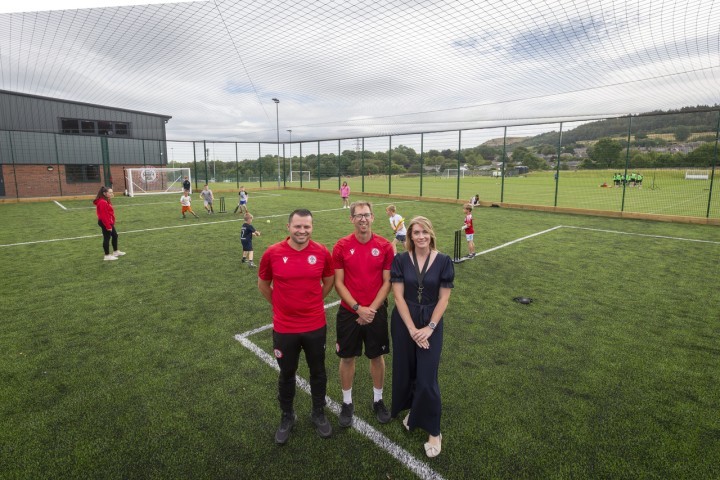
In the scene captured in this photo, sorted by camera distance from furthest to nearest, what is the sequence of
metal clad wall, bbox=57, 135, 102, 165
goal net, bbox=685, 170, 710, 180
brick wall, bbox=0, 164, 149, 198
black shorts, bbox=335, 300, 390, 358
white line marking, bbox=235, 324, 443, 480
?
metal clad wall, bbox=57, 135, 102, 165, brick wall, bbox=0, 164, 149, 198, goal net, bbox=685, 170, 710, 180, black shorts, bbox=335, 300, 390, 358, white line marking, bbox=235, 324, 443, 480

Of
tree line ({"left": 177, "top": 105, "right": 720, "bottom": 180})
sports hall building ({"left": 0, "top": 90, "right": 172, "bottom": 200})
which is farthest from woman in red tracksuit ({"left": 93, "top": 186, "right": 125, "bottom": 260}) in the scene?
sports hall building ({"left": 0, "top": 90, "right": 172, "bottom": 200})

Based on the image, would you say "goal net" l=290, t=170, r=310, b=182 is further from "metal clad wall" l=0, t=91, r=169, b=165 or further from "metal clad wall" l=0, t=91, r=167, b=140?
"metal clad wall" l=0, t=91, r=167, b=140

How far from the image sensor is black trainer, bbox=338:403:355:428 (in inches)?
147

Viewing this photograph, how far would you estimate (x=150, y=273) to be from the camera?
890cm

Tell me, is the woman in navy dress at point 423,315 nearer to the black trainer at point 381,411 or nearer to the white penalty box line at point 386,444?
the white penalty box line at point 386,444

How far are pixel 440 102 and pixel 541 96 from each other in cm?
681

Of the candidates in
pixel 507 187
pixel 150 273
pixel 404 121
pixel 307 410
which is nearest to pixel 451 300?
pixel 307 410

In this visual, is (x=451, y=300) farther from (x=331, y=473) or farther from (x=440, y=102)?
(x=440, y=102)

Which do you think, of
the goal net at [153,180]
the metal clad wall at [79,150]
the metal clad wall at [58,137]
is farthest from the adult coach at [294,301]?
the metal clad wall at [79,150]

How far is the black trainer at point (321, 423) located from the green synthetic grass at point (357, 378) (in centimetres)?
8

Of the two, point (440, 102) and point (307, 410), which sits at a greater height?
point (440, 102)

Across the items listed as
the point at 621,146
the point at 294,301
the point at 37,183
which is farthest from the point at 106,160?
the point at 621,146

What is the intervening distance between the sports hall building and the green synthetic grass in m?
28.9

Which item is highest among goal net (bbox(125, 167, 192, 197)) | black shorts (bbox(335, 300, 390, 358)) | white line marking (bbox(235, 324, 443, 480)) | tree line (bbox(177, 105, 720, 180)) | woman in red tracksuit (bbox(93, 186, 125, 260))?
tree line (bbox(177, 105, 720, 180))
